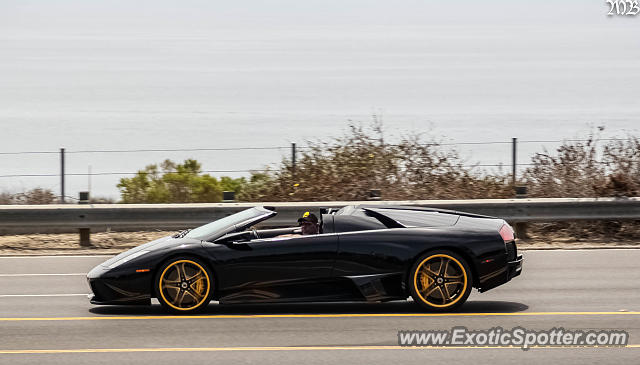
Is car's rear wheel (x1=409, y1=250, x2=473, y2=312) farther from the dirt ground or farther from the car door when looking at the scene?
the dirt ground

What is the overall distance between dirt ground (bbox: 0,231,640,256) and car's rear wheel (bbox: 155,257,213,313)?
20.6ft

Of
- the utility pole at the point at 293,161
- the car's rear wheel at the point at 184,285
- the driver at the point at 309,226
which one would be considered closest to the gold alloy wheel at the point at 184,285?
the car's rear wheel at the point at 184,285

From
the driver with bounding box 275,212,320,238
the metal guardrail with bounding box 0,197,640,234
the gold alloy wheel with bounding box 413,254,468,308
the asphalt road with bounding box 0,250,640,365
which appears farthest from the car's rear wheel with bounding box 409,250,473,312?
the metal guardrail with bounding box 0,197,640,234

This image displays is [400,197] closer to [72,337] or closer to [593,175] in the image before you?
[593,175]

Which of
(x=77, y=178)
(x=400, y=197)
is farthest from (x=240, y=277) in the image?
(x=77, y=178)

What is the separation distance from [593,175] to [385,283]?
10.0 m

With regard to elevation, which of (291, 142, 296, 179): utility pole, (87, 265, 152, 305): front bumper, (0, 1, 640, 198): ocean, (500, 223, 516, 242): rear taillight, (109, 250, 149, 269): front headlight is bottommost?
(87, 265, 152, 305): front bumper

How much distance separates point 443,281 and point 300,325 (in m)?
1.61

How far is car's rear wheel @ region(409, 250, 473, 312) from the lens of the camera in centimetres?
991

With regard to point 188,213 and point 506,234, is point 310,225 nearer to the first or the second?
point 506,234

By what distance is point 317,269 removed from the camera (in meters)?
9.83

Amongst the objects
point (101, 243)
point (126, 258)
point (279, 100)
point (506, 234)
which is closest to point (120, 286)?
point (126, 258)

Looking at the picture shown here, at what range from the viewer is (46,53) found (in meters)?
195

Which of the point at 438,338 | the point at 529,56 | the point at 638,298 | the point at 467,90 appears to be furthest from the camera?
the point at 529,56
